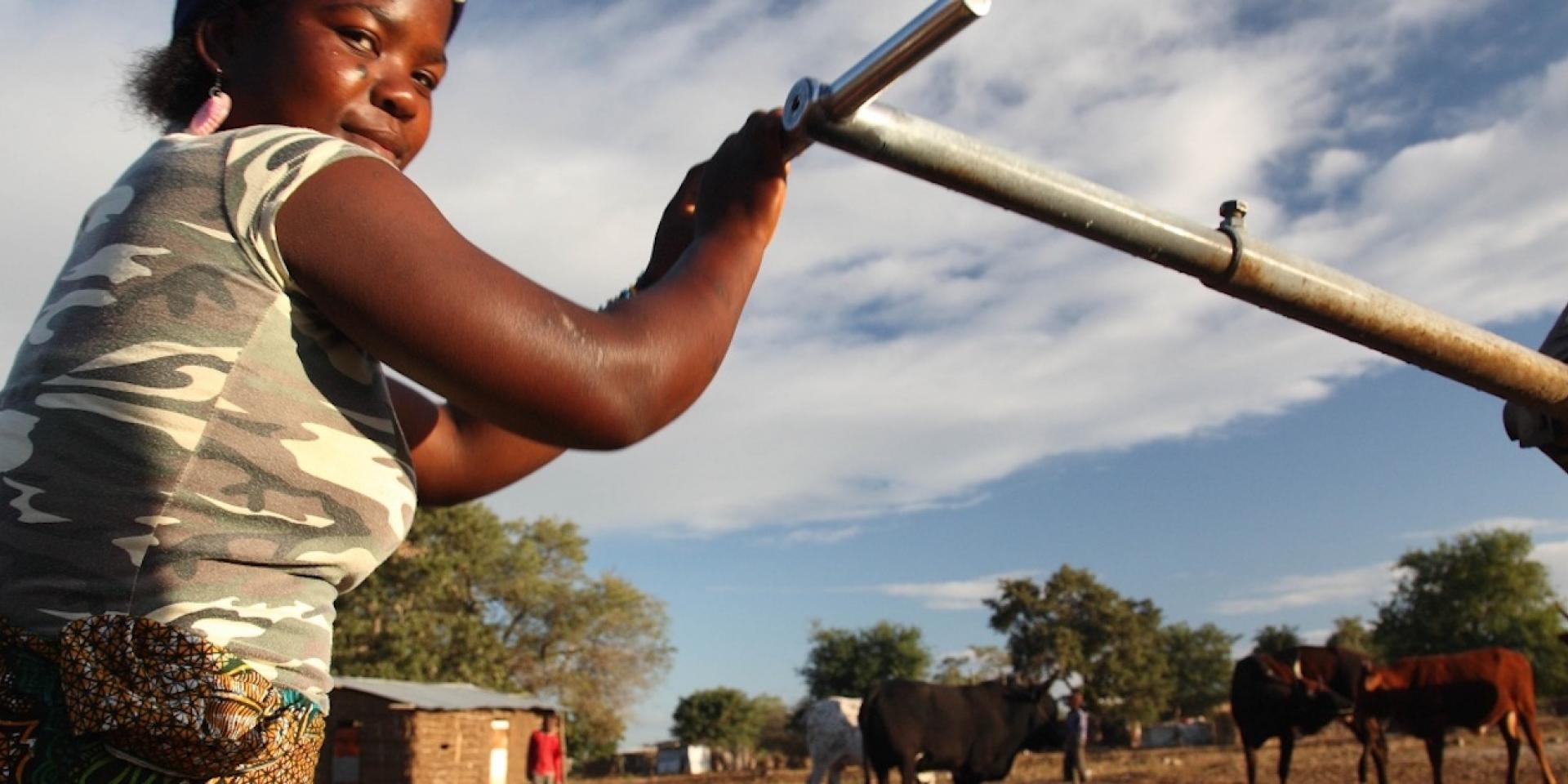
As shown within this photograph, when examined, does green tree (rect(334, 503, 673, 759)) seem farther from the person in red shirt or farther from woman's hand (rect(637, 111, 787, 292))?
woman's hand (rect(637, 111, 787, 292))

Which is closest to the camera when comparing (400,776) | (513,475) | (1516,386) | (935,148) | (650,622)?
(935,148)

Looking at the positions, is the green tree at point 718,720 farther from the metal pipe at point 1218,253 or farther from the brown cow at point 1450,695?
the metal pipe at point 1218,253

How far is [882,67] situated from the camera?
1.08 metres

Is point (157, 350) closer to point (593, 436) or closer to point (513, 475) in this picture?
point (593, 436)

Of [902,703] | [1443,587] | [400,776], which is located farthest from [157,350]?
[1443,587]

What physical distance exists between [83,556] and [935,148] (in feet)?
2.96

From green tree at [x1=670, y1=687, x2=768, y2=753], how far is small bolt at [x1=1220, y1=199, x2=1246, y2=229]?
79.9 meters

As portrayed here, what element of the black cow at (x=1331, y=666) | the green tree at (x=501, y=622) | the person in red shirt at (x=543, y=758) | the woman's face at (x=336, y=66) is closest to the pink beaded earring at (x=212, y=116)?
the woman's face at (x=336, y=66)

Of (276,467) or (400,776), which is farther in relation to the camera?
(400,776)

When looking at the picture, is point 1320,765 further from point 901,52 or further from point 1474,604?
point 1474,604

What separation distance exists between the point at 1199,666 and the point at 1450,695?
76.1m

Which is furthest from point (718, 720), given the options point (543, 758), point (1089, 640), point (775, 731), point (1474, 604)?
point (543, 758)

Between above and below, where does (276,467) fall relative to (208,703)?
above

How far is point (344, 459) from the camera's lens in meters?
1.12
